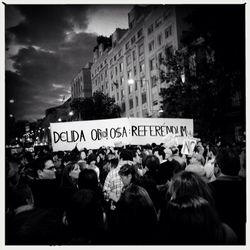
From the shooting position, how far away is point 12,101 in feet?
15.7

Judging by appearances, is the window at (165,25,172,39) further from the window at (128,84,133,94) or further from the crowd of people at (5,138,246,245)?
the crowd of people at (5,138,246,245)

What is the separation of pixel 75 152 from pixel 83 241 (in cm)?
611

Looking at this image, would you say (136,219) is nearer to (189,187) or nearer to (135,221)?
(135,221)

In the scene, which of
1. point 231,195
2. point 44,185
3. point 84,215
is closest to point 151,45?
point 44,185

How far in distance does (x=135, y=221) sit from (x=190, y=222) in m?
A: 1.15

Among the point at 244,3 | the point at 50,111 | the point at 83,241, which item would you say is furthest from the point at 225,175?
the point at 50,111

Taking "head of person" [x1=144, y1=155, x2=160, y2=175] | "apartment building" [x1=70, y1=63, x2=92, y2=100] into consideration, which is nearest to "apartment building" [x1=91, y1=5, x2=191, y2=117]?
"apartment building" [x1=70, y1=63, x2=92, y2=100]

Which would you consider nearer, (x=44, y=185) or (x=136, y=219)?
(x=136, y=219)

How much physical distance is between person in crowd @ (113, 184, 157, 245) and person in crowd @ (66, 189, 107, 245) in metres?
0.25

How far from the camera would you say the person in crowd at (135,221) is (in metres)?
3.15

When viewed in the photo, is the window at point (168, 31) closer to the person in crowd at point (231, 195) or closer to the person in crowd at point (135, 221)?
the person in crowd at point (231, 195)

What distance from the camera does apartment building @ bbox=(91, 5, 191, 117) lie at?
36.8 meters

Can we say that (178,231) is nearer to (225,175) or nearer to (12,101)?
(225,175)

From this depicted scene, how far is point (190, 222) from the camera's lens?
7.08ft
